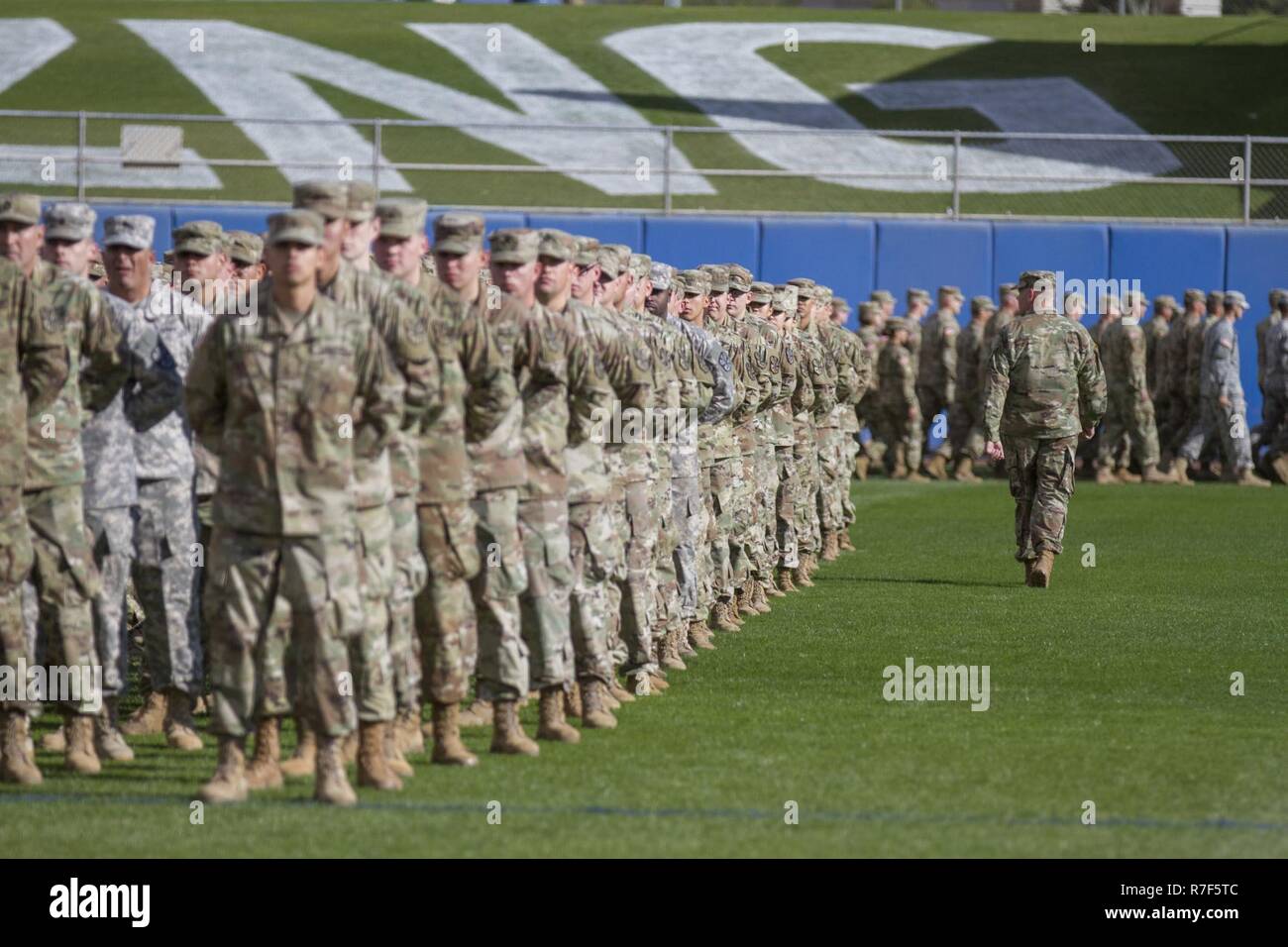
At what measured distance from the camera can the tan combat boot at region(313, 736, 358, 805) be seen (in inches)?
356

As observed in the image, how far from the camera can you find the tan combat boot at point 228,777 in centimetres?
909

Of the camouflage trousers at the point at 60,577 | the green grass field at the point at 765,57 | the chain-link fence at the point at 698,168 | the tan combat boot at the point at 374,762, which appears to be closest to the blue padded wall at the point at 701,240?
the chain-link fence at the point at 698,168

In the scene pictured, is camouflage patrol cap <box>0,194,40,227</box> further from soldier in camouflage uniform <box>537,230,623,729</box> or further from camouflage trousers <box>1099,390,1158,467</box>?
camouflage trousers <box>1099,390,1158,467</box>

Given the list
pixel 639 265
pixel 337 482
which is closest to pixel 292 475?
pixel 337 482

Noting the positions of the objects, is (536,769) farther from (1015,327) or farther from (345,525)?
(1015,327)

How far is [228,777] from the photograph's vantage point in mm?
9125

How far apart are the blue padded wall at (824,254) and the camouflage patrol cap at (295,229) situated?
75.0ft

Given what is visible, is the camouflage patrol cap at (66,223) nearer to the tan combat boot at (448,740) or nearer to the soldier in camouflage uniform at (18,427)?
the soldier in camouflage uniform at (18,427)

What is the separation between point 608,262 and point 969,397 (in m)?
18.7

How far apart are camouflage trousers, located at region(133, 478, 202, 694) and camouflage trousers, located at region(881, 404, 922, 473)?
2016 centimetres

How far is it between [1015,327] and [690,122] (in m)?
27.4

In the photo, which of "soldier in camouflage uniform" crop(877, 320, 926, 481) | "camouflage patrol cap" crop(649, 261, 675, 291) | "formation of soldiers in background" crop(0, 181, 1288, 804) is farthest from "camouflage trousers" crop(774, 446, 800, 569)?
"soldier in camouflage uniform" crop(877, 320, 926, 481)

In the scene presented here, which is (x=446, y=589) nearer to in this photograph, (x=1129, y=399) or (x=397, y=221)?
(x=397, y=221)
